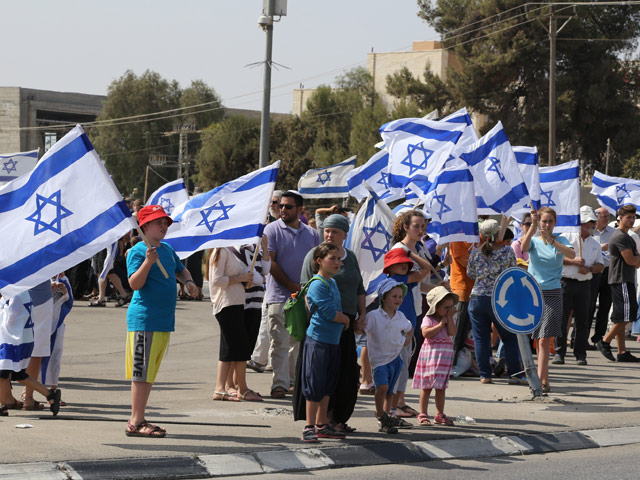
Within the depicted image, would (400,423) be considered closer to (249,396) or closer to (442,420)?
(442,420)

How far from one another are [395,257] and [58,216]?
305 centimetres

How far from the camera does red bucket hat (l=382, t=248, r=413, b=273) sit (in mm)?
9359

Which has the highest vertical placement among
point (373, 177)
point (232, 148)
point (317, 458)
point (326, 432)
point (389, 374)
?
point (232, 148)

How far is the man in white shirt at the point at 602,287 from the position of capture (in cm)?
1544

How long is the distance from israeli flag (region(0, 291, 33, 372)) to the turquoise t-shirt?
5.81 metres

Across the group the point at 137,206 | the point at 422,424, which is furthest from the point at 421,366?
the point at 137,206

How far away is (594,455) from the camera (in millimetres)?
8547

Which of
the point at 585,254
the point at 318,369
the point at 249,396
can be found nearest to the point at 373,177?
the point at 585,254

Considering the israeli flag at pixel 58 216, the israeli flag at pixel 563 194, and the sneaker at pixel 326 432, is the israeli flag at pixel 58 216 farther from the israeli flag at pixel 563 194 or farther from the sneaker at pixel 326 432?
the israeli flag at pixel 563 194

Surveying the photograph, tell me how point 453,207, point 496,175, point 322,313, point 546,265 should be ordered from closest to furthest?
point 322,313
point 453,207
point 546,265
point 496,175

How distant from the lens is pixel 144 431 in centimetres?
802

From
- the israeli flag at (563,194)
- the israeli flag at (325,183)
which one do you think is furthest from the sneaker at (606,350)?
the israeli flag at (325,183)

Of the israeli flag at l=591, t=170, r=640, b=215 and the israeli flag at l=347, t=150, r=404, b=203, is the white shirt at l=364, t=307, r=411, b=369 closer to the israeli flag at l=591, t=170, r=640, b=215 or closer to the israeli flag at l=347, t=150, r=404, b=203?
the israeli flag at l=347, t=150, r=404, b=203

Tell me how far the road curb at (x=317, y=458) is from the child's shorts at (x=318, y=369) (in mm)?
446
